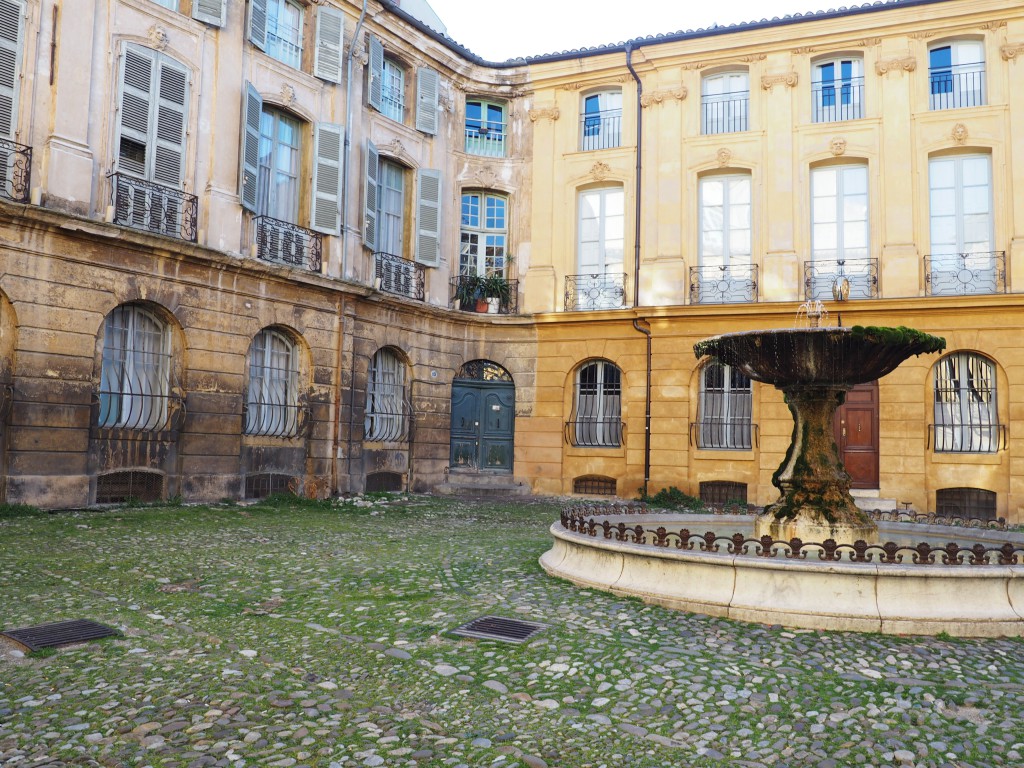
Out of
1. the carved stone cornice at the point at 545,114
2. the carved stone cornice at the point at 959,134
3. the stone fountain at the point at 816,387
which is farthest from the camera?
the carved stone cornice at the point at 545,114

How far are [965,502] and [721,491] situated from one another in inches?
187

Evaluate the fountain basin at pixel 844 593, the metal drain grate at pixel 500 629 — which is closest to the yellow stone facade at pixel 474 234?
the metal drain grate at pixel 500 629

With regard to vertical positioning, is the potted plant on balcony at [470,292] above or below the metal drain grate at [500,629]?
above

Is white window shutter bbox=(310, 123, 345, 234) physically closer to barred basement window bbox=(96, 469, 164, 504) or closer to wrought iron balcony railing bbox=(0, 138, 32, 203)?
wrought iron balcony railing bbox=(0, 138, 32, 203)

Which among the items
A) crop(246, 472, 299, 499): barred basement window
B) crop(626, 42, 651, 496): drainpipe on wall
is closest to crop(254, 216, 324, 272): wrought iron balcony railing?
crop(246, 472, 299, 499): barred basement window

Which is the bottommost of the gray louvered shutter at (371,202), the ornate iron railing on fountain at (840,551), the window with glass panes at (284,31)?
the ornate iron railing on fountain at (840,551)

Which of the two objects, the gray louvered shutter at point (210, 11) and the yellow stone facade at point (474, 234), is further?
the gray louvered shutter at point (210, 11)

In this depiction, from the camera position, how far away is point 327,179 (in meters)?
→ 16.3

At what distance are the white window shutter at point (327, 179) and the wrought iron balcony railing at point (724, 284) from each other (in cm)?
794

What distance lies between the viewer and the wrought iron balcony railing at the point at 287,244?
1522 cm

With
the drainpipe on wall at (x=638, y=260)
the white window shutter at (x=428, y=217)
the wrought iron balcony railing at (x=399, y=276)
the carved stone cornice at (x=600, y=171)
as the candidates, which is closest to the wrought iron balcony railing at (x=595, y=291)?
the drainpipe on wall at (x=638, y=260)

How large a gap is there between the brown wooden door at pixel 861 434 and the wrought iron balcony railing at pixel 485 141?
10169 millimetres

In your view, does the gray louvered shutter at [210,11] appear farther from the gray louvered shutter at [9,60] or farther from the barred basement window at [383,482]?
the barred basement window at [383,482]

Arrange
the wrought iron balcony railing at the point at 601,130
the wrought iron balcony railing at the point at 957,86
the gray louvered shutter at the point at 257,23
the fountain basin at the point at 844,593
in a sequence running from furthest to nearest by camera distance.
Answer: the wrought iron balcony railing at the point at 601,130, the wrought iron balcony railing at the point at 957,86, the gray louvered shutter at the point at 257,23, the fountain basin at the point at 844,593
